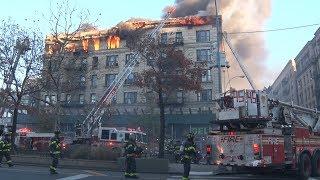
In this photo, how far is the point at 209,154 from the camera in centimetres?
1480

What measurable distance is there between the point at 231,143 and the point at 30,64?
17930mm

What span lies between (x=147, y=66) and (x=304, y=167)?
34.1 meters

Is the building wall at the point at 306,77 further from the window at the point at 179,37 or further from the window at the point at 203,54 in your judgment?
the window at the point at 179,37

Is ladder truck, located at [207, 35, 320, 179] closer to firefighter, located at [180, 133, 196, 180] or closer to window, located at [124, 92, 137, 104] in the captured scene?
firefighter, located at [180, 133, 196, 180]

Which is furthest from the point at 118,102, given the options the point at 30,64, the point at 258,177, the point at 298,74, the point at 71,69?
the point at 298,74

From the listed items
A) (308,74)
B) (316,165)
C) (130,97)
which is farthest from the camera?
(308,74)

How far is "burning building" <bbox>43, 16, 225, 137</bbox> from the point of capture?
155 feet

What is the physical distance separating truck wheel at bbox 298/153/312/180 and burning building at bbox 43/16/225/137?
29874 mm

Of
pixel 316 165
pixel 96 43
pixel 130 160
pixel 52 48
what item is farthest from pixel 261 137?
pixel 96 43

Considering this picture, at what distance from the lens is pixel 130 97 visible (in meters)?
51.9

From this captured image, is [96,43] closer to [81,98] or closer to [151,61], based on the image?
[81,98]

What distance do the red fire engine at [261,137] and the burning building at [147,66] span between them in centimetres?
2936

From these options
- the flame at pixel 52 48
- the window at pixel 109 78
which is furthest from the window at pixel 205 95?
the flame at pixel 52 48

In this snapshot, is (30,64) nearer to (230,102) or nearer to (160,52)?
(160,52)
